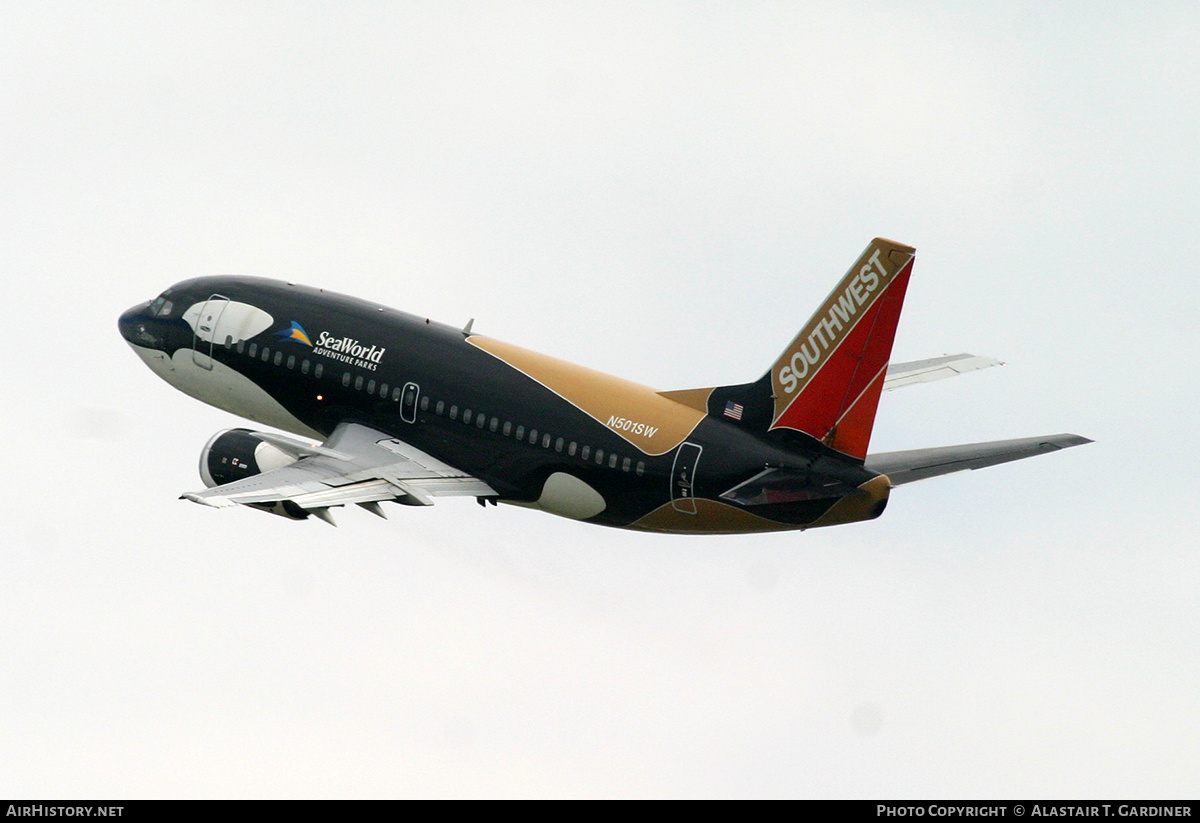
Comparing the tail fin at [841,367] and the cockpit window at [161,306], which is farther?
the cockpit window at [161,306]

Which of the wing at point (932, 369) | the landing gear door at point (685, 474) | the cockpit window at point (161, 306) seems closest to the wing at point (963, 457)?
the landing gear door at point (685, 474)

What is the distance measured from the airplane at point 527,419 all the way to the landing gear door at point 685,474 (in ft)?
0.18

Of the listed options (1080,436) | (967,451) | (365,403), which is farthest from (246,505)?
(1080,436)

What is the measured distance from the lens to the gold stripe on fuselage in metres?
56.8

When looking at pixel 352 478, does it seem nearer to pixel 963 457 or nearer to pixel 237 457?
pixel 237 457

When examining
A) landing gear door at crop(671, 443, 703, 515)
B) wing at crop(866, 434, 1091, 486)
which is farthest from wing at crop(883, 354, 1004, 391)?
landing gear door at crop(671, 443, 703, 515)

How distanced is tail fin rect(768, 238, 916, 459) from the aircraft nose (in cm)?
2480

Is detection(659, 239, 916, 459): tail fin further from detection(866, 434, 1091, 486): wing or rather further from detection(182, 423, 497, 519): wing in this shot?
detection(182, 423, 497, 519): wing

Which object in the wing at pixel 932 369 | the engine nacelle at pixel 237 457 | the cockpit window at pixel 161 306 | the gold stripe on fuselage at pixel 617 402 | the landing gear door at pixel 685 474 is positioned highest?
the wing at pixel 932 369

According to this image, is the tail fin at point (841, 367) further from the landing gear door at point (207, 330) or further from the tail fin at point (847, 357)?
the landing gear door at point (207, 330)

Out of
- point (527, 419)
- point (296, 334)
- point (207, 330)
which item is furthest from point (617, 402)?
point (207, 330)

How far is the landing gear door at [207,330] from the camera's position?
211 ft

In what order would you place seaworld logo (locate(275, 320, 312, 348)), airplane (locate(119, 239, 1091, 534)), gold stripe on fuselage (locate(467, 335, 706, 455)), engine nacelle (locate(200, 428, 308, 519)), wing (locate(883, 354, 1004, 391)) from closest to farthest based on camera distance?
airplane (locate(119, 239, 1091, 534)) < gold stripe on fuselage (locate(467, 335, 706, 455)) < engine nacelle (locate(200, 428, 308, 519)) < seaworld logo (locate(275, 320, 312, 348)) < wing (locate(883, 354, 1004, 391))

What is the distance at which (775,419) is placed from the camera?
5556cm
